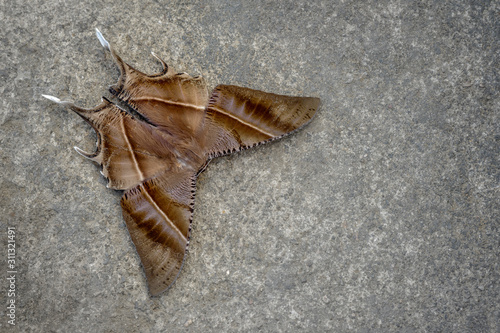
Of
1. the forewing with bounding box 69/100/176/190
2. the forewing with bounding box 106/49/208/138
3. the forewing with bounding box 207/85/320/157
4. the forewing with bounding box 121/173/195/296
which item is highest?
the forewing with bounding box 207/85/320/157

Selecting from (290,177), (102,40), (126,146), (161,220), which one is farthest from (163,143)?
(290,177)

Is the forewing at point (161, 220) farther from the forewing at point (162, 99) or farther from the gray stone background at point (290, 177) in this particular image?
the forewing at point (162, 99)

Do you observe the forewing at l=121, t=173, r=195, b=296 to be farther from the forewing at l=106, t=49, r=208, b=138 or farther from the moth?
the forewing at l=106, t=49, r=208, b=138

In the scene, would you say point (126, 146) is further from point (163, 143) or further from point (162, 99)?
point (162, 99)

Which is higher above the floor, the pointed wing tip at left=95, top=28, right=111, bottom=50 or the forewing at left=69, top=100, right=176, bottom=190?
the pointed wing tip at left=95, top=28, right=111, bottom=50

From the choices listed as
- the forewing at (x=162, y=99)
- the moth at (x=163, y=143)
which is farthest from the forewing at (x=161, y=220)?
the forewing at (x=162, y=99)

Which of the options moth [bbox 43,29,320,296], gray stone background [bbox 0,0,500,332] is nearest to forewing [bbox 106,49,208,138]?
moth [bbox 43,29,320,296]

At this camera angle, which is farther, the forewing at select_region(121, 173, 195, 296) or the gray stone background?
the gray stone background
